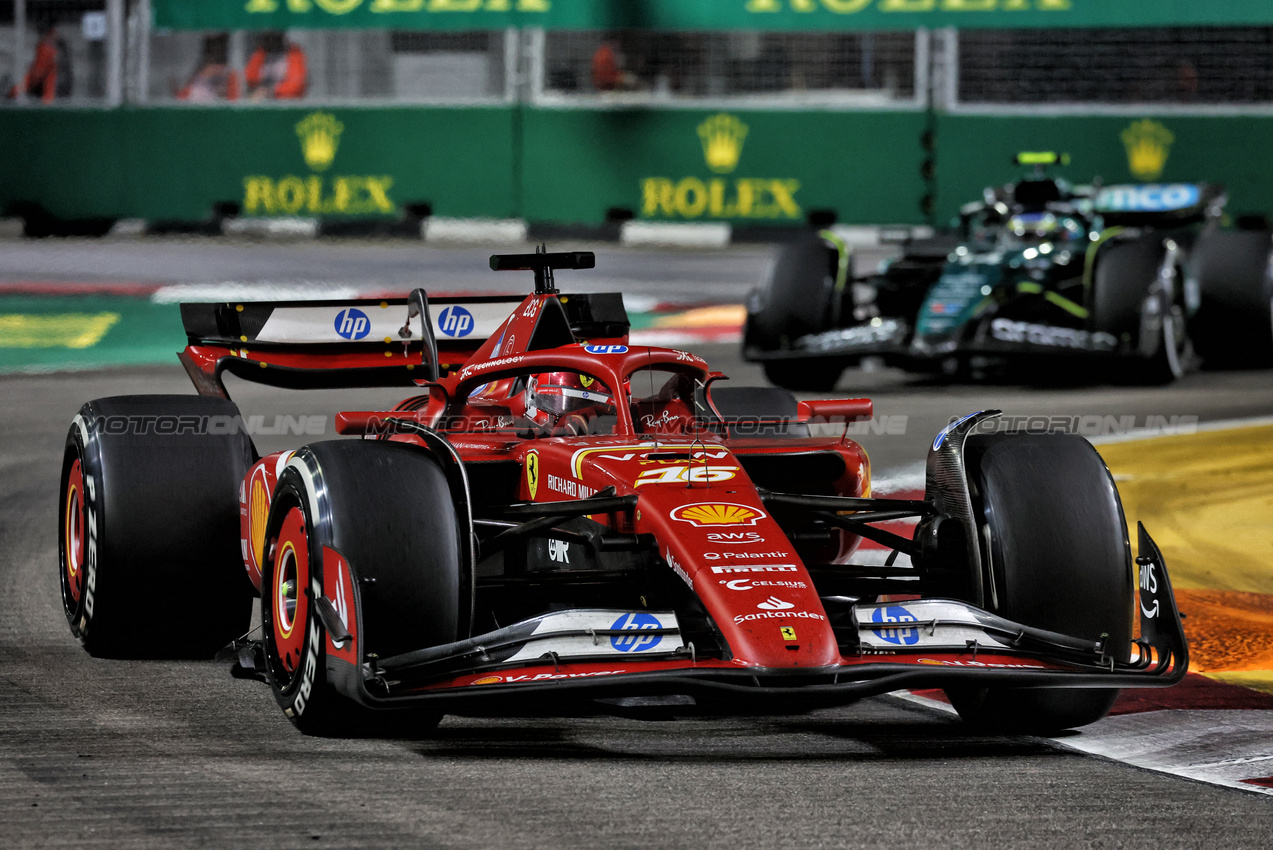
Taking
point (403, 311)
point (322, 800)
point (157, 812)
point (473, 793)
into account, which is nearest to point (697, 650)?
point (473, 793)

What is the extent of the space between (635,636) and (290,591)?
1174 mm

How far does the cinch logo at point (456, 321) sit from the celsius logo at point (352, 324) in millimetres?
299

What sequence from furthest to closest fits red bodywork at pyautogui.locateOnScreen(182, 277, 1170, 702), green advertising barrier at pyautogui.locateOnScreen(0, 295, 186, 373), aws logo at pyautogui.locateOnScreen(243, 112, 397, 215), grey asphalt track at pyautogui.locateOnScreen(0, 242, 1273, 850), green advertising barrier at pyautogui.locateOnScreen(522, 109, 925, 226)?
aws logo at pyautogui.locateOnScreen(243, 112, 397, 215) < green advertising barrier at pyautogui.locateOnScreen(522, 109, 925, 226) < green advertising barrier at pyautogui.locateOnScreen(0, 295, 186, 373) < red bodywork at pyautogui.locateOnScreen(182, 277, 1170, 702) < grey asphalt track at pyautogui.locateOnScreen(0, 242, 1273, 850)

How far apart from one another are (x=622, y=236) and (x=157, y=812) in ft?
60.5

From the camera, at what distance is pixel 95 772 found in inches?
203

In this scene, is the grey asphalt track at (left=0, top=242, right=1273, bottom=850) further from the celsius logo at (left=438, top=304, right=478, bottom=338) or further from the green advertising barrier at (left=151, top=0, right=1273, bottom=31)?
the green advertising barrier at (left=151, top=0, right=1273, bottom=31)

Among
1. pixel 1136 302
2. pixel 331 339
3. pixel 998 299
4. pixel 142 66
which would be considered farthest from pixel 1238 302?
pixel 142 66

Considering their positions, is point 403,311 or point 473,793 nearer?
point 473,793

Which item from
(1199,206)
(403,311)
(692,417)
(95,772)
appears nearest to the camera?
(95,772)

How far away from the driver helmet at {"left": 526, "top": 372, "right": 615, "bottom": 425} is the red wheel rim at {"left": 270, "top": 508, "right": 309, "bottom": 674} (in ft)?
4.18

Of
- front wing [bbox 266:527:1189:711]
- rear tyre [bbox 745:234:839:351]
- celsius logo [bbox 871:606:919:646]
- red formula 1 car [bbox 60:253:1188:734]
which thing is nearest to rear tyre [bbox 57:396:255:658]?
red formula 1 car [bbox 60:253:1188:734]

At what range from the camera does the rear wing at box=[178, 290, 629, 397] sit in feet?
26.0

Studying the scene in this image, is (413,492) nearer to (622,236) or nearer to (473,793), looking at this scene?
(473,793)

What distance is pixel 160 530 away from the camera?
22.2ft
